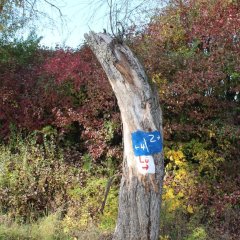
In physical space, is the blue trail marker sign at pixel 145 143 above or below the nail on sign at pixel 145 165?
above

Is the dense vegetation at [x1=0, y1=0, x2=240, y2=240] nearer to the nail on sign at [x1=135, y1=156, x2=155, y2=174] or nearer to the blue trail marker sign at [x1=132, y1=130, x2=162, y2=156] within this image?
the nail on sign at [x1=135, y1=156, x2=155, y2=174]

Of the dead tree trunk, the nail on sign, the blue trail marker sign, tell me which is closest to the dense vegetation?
the dead tree trunk

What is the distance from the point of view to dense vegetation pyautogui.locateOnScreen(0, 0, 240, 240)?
7312mm

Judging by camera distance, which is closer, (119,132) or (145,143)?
(145,143)

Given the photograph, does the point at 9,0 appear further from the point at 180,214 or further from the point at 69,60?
the point at 180,214

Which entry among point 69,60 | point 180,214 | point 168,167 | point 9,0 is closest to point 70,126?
point 69,60

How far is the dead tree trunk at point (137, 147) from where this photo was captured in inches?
214

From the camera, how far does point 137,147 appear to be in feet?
17.9

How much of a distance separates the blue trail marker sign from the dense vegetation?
160 centimetres

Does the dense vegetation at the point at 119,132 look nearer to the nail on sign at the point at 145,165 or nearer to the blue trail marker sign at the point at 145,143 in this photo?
the nail on sign at the point at 145,165

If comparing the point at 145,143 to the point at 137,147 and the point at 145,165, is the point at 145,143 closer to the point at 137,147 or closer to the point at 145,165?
the point at 137,147

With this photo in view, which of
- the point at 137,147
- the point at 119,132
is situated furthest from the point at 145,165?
the point at 119,132

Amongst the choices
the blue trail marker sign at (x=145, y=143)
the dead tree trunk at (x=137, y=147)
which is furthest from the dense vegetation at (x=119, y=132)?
the blue trail marker sign at (x=145, y=143)

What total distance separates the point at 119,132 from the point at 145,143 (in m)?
2.95
